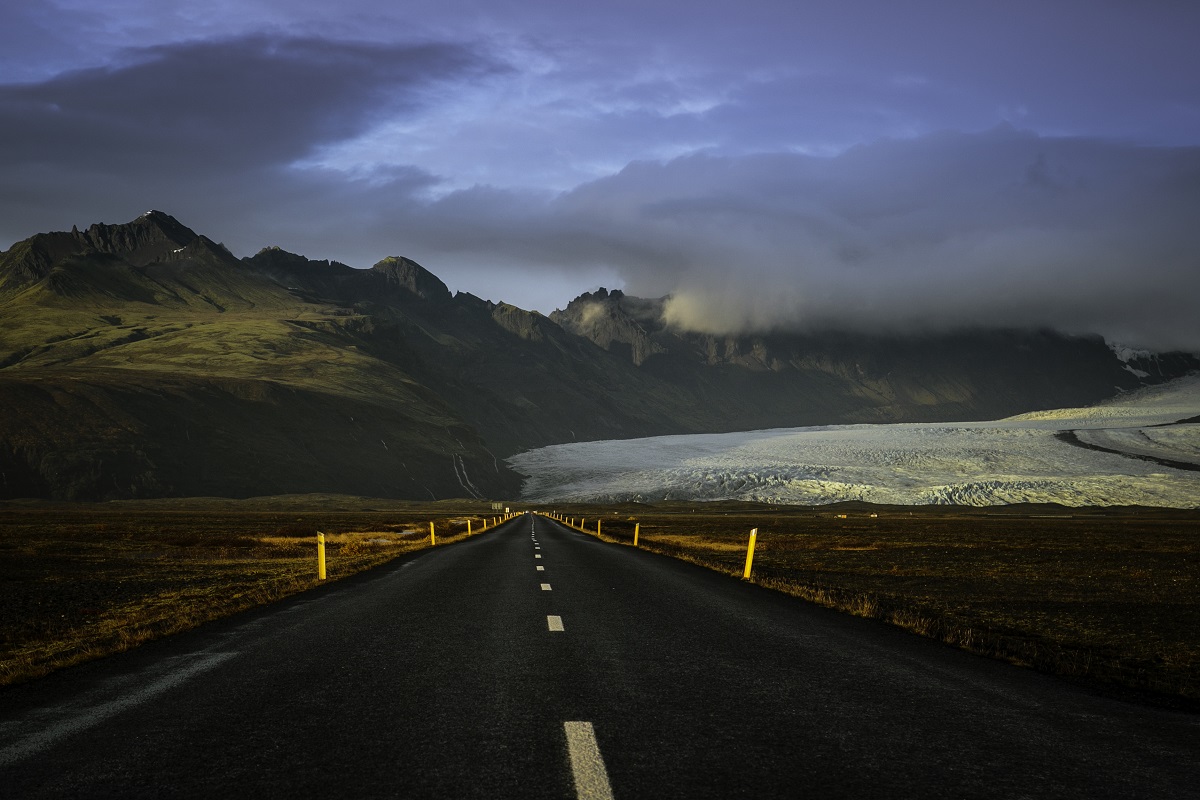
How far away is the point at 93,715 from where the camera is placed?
7.79 m

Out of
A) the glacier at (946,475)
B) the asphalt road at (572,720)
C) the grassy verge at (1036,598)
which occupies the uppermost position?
the asphalt road at (572,720)

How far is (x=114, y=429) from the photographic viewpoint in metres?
182

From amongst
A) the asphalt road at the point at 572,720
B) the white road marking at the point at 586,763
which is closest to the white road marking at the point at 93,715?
the asphalt road at the point at 572,720

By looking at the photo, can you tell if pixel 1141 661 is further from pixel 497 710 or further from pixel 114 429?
pixel 114 429

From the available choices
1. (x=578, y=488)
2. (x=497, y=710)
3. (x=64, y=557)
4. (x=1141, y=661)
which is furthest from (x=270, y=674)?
(x=578, y=488)

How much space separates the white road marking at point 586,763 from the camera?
18.5 ft

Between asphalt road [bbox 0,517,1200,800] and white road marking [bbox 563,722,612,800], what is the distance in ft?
0.07

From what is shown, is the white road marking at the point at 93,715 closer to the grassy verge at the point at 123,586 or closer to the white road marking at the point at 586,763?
the grassy verge at the point at 123,586

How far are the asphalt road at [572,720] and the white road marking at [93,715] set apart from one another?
0.11 feet

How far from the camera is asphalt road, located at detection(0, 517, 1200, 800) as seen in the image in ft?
19.5

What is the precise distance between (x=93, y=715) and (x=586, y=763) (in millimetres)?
4670

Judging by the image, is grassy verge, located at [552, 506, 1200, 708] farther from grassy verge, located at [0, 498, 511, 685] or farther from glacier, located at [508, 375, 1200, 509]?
glacier, located at [508, 375, 1200, 509]

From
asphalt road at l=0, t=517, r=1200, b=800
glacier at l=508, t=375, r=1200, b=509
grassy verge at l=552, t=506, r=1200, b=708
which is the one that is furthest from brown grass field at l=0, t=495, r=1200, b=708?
glacier at l=508, t=375, r=1200, b=509

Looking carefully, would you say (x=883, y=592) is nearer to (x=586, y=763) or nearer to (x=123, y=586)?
(x=586, y=763)
